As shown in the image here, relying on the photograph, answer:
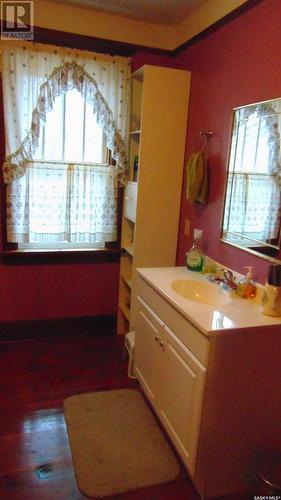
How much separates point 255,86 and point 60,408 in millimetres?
2141

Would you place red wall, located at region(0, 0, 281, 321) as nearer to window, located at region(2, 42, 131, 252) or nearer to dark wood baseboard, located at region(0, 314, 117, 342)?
dark wood baseboard, located at region(0, 314, 117, 342)

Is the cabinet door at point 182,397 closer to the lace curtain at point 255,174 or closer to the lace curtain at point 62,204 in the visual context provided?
the lace curtain at point 255,174

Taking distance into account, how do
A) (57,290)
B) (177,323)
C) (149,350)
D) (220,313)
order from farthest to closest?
(57,290) → (149,350) → (177,323) → (220,313)

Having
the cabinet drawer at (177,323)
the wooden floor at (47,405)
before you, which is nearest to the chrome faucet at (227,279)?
the cabinet drawer at (177,323)

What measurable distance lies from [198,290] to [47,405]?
1.16 metres

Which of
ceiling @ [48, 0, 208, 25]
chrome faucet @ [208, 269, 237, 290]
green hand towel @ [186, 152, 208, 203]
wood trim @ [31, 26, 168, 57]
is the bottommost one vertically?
chrome faucet @ [208, 269, 237, 290]

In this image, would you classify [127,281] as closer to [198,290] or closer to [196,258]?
[196,258]

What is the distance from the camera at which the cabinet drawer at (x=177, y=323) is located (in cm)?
156

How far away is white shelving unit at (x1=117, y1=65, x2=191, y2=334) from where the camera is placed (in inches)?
102

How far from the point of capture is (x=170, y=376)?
1.87 m

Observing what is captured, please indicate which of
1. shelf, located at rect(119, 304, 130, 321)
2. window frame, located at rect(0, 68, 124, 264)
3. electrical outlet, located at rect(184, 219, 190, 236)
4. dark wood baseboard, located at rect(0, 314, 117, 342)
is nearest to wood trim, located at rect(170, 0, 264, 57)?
window frame, located at rect(0, 68, 124, 264)

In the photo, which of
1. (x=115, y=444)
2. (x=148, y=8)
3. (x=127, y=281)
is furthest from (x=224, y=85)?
(x=115, y=444)

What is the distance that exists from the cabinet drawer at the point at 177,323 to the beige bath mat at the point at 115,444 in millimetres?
670

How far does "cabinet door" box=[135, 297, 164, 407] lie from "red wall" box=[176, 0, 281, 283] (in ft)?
1.84
